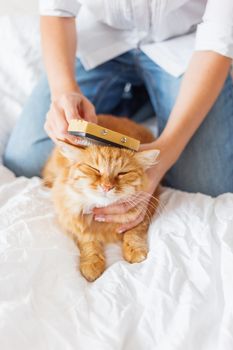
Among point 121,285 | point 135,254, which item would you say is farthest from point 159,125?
point 121,285

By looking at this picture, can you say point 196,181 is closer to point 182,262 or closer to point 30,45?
point 182,262

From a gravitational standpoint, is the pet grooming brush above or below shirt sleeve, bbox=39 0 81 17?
below

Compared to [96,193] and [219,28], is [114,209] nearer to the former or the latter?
[96,193]

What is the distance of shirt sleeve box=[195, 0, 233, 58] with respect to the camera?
3.55 feet

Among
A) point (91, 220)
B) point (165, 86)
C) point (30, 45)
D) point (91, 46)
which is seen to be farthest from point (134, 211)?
point (30, 45)

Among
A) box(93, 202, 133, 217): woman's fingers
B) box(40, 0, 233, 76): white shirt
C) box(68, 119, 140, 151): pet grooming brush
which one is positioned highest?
box(40, 0, 233, 76): white shirt

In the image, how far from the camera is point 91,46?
1.38 meters

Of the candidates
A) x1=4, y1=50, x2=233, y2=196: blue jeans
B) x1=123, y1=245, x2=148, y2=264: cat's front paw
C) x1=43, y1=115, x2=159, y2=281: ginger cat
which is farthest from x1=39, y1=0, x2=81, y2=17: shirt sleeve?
x1=123, y1=245, x2=148, y2=264: cat's front paw

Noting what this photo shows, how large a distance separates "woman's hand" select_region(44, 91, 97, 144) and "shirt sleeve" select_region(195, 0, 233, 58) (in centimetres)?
38

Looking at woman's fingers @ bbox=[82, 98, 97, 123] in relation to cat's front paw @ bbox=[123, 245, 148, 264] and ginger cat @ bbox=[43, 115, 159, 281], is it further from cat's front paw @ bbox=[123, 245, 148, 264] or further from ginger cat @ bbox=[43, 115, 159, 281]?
cat's front paw @ bbox=[123, 245, 148, 264]

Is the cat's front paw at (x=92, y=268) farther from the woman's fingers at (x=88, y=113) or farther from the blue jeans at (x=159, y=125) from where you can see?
→ the blue jeans at (x=159, y=125)

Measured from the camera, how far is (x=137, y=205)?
3.31 feet

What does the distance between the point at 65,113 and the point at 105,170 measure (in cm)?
20

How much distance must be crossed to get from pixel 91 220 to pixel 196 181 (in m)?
0.43
